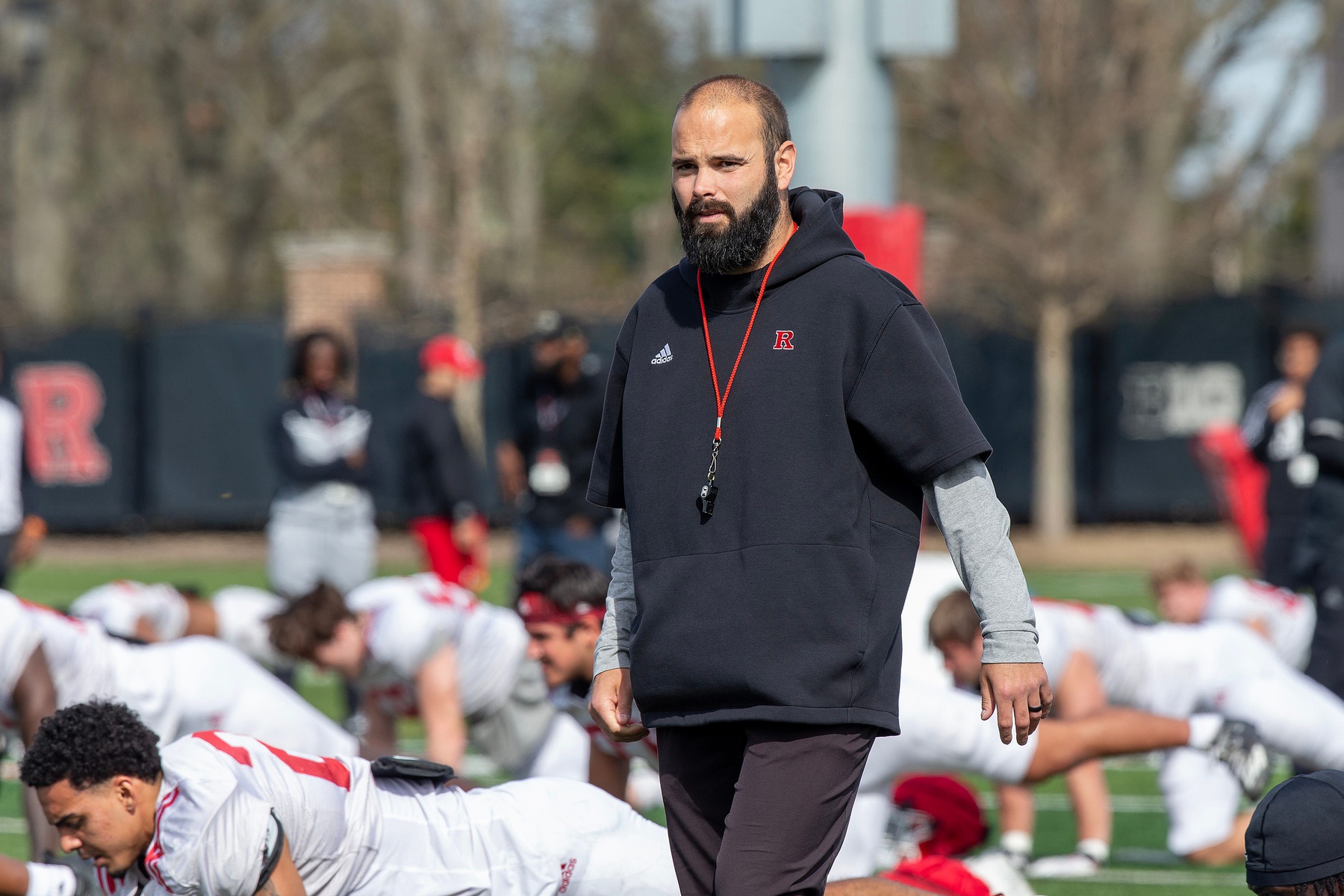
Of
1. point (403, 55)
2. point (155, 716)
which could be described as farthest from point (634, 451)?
point (403, 55)

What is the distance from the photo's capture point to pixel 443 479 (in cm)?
964

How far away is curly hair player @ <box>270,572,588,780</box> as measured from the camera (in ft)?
19.5

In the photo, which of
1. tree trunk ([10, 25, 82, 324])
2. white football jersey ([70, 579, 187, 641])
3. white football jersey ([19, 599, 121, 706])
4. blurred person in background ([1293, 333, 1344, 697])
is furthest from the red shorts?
tree trunk ([10, 25, 82, 324])

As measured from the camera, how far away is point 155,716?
18.1ft

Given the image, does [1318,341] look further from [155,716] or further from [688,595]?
[688,595]

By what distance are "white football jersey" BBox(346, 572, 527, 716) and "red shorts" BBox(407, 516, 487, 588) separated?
3062mm

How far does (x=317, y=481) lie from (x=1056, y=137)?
12537mm

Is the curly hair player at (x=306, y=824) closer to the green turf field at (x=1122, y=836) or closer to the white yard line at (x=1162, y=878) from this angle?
the green turf field at (x=1122, y=836)

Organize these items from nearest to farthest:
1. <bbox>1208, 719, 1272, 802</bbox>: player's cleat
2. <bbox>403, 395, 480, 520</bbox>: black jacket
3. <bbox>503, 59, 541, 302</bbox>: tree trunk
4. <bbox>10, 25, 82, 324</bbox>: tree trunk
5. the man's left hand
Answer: the man's left hand < <bbox>1208, 719, 1272, 802</bbox>: player's cleat < <bbox>403, 395, 480, 520</bbox>: black jacket < <bbox>503, 59, 541, 302</bbox>: tree trunk < <bbox>10, 25, 82, 324</bbox>: tree trunk

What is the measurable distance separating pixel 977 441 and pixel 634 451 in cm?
65

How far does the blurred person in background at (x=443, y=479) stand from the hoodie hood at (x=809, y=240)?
6.47m

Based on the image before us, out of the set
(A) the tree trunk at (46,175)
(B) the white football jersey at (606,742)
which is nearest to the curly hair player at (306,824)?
(B) the white football jersey at (606,742)

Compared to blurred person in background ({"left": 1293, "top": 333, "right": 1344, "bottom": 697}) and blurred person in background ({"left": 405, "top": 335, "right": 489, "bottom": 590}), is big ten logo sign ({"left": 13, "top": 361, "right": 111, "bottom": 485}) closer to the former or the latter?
blurred person in background ({"left": 405, "top": 335, "right": 489, "bottom": 590})

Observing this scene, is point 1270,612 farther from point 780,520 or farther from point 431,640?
point 780,520
